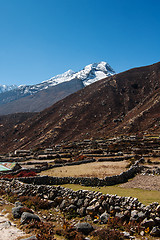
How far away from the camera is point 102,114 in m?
93.3

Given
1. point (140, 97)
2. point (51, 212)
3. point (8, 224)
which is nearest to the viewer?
point (8, 224)

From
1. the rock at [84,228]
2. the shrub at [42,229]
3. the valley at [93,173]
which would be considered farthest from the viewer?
the valley at [93,173]

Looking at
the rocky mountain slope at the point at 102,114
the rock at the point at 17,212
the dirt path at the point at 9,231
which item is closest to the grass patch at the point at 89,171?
the rock at the point at 17,212

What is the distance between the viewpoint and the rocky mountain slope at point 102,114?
76.1 meters

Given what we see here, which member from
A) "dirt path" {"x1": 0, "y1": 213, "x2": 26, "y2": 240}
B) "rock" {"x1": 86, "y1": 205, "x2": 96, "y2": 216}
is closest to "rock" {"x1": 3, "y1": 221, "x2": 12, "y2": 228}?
"dirt path" {"x1": 0, "y1": 213, "x2": 26, "y2": 240}

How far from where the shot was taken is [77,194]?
12289 mm

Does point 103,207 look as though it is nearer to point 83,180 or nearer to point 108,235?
point 108,235

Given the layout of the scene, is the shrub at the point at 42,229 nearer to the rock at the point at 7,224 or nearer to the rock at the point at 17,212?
the rock at the point at 7,224

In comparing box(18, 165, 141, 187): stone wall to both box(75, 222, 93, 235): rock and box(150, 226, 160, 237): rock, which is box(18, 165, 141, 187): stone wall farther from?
box(150, 226, 160, 237): rock

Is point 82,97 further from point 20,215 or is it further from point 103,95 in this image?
point 20,215

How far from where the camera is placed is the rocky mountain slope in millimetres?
76062

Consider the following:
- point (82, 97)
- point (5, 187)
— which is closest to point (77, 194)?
point (5, 187)

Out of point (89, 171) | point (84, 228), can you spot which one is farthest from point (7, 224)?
point (89, 171)

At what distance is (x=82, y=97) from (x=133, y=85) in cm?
2638
